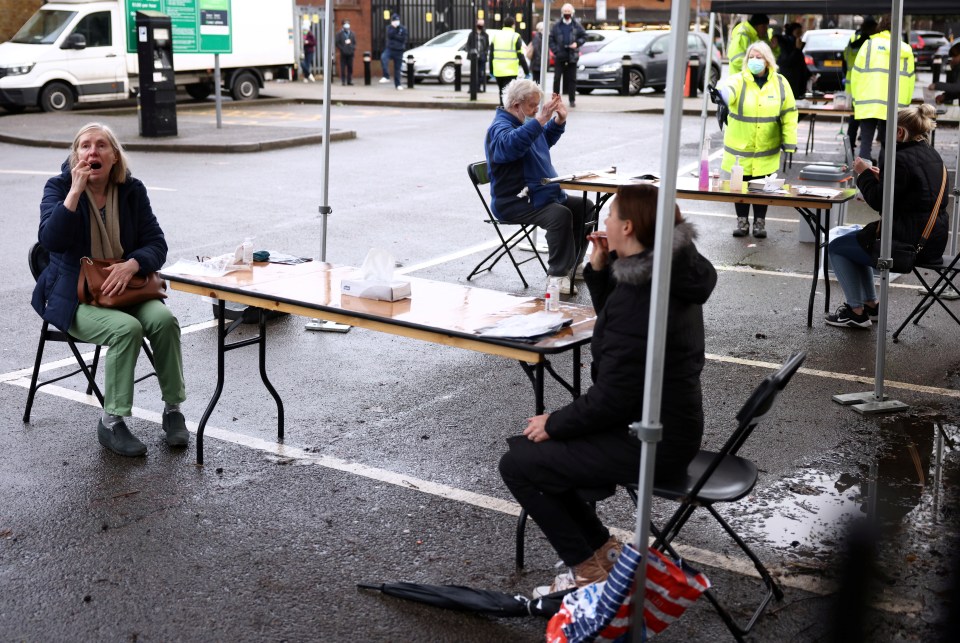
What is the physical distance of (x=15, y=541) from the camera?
4.26 m

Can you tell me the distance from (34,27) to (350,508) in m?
19.8

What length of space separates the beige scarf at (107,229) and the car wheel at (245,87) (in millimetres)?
21284

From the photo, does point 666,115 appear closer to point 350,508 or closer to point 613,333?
point 613,333

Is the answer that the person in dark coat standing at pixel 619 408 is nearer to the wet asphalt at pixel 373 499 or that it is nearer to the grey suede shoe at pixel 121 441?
the wet asphalt at pixel 373 499

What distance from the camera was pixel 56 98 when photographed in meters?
21.5

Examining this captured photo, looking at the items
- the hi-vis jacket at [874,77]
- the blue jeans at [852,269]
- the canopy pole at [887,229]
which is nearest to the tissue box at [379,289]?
the canopy pole at [887,229]

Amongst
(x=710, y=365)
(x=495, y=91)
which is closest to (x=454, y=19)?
(x=495, y=91)

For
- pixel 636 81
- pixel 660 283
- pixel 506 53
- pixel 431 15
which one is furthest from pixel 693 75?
pixel 660 283

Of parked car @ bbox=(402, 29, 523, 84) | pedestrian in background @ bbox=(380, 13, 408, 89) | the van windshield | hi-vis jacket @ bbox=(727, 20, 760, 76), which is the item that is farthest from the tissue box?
parked car @ bbox=(402, 29, 523, 84)

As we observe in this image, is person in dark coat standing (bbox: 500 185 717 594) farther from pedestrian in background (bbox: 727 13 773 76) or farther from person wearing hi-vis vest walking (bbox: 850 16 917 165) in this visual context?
pedestrian in background (bbox: 727 13 773 76)

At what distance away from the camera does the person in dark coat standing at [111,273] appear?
16.6 ft

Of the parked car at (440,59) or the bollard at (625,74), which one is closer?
the bollard at (625,74)

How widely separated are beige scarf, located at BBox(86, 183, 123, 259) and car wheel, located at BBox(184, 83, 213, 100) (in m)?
21.3

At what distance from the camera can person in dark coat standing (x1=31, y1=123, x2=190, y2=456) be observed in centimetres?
505
